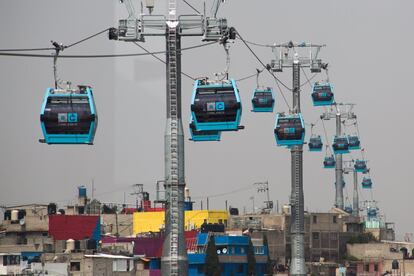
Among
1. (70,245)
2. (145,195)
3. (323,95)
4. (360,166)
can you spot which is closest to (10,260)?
(70,245)

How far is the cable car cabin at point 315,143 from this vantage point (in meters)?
118

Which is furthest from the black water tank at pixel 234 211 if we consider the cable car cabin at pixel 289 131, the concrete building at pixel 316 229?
the cable car cabin at pixel 289 131

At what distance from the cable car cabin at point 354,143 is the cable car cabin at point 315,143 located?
16680 mm

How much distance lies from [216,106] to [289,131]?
29001 mm

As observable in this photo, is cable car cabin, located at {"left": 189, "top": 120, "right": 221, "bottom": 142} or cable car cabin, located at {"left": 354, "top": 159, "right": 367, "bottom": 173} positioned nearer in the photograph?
cable car cabin, located at {"left": 189, "top": 120, "right": 221, "bottom": 142}

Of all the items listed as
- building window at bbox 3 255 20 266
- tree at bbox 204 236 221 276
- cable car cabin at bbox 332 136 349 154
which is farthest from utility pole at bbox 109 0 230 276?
cable car cabin at bbox 332 136 349 154

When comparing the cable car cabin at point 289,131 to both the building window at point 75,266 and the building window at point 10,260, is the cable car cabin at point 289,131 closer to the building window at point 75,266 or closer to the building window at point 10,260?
the building window at point 10,260

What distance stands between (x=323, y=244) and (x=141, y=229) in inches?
734

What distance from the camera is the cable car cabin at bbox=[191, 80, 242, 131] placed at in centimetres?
4038

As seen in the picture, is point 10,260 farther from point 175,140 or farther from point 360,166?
point 360,166

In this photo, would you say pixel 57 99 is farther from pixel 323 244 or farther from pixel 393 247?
pixel 393 247

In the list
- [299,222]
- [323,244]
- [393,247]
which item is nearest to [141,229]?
[323,244]

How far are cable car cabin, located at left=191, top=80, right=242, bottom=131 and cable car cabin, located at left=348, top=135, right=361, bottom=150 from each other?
95.3 meters

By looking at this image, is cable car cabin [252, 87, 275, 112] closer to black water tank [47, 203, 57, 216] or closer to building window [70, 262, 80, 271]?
building window [70, 262, 80, 271]
